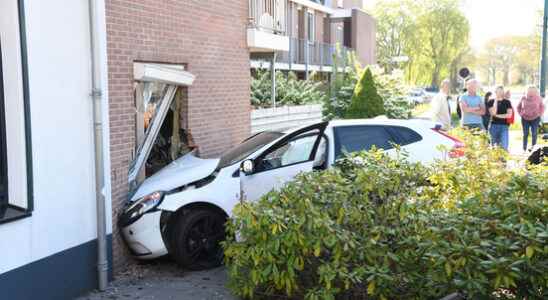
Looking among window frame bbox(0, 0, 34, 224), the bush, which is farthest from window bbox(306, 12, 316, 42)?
window frame bbox(0, 0, 34, 224)

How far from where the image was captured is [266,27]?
488 inches

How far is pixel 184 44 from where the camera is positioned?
8.78m

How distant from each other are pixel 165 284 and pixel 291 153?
2.04 m

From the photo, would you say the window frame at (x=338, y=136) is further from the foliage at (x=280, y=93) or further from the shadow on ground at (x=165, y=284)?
the foliage at (x=280, y=93)

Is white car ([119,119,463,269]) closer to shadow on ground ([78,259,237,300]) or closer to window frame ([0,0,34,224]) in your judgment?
shadow on ground ([78,259,237,300])

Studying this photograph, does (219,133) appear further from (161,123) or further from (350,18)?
(350,18)

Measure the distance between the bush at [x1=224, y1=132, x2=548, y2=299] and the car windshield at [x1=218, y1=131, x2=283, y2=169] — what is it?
184 cm

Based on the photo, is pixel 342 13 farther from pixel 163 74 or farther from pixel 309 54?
pixel 163 74

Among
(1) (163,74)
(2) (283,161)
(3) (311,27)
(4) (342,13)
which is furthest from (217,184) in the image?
(4) (342,13)

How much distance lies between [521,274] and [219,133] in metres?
6.63

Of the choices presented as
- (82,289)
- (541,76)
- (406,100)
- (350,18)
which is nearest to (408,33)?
(350,18)

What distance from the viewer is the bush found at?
3.98 meters

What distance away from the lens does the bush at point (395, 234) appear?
398 centimetres

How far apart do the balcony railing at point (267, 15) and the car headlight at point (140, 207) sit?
5197mm
